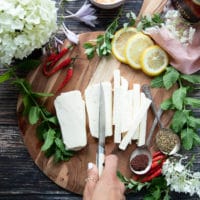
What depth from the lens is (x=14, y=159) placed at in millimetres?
1595

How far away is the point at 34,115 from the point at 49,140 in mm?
88

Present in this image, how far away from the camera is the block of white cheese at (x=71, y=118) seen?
151 cm

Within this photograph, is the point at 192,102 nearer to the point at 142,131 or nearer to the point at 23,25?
the point at 142,131

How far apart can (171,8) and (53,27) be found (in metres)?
0.42

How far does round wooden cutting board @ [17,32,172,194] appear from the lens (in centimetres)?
154

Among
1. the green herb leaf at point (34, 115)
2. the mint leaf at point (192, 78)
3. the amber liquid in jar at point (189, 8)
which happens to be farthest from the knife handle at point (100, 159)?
the amber liquid in jar at point (189, 8)

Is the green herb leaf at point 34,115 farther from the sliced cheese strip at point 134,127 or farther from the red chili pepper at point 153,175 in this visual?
the red chili pepper at point 153,175

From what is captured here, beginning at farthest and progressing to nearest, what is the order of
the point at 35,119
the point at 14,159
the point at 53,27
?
1. the point at 14,159
2. the point at 35,119
3. the point at 53,27

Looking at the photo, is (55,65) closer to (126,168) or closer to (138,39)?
(138,39)

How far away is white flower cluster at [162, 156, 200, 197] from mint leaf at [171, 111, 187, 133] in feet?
0.35

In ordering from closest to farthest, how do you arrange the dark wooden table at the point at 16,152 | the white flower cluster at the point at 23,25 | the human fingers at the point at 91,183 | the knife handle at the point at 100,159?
the white flower cluster at the point at 23,25
the human fingers at the point at 91,183
the knife handle at the point at 100,159
the dark wooden table at the point at 16,152

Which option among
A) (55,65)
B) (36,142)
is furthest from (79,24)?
(36,142)

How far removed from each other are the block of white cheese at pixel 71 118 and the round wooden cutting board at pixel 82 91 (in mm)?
39

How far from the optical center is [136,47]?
5.02ft
